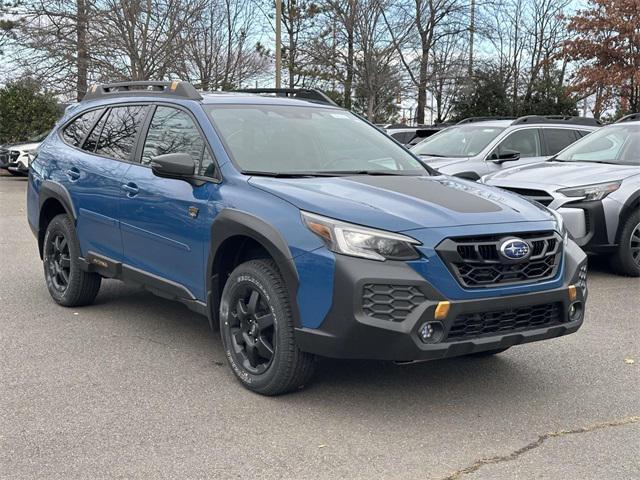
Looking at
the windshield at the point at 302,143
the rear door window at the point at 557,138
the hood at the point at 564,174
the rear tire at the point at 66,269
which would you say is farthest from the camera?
the rear door window at the point at 557,138

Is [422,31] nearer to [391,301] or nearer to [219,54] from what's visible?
[219,54]

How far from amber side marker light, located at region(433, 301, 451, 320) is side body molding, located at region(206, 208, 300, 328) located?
0.70 meters

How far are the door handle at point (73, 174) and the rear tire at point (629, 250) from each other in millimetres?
5160

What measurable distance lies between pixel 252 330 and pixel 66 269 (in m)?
2.68

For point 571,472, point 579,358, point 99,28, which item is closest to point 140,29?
point 99,28

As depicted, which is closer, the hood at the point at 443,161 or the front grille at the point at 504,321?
the front grille at the point at 504,321

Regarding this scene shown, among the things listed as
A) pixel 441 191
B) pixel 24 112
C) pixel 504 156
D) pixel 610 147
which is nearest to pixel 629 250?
pixel 610 147

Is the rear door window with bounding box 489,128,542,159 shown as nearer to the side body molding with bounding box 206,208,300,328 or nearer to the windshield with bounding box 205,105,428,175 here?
the windshield with bounding box 205,105,428,175

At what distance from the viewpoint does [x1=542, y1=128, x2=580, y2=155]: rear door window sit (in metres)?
11.0

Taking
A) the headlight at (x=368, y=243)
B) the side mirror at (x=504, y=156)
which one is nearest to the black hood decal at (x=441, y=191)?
the headlight at (x=368, y=243)

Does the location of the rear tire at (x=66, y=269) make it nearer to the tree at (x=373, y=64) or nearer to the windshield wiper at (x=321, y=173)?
the windshield wiper at (x=321, y=173)

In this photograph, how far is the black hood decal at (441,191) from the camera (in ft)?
13.1

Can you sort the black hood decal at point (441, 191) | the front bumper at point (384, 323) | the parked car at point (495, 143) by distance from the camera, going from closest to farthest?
the front bumper at point (384, 323) < the black hood decal at point (441, 191) < the parked car at point (495, 143)

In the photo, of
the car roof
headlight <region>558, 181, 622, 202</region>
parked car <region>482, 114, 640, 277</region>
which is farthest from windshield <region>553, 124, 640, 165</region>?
the car roof
